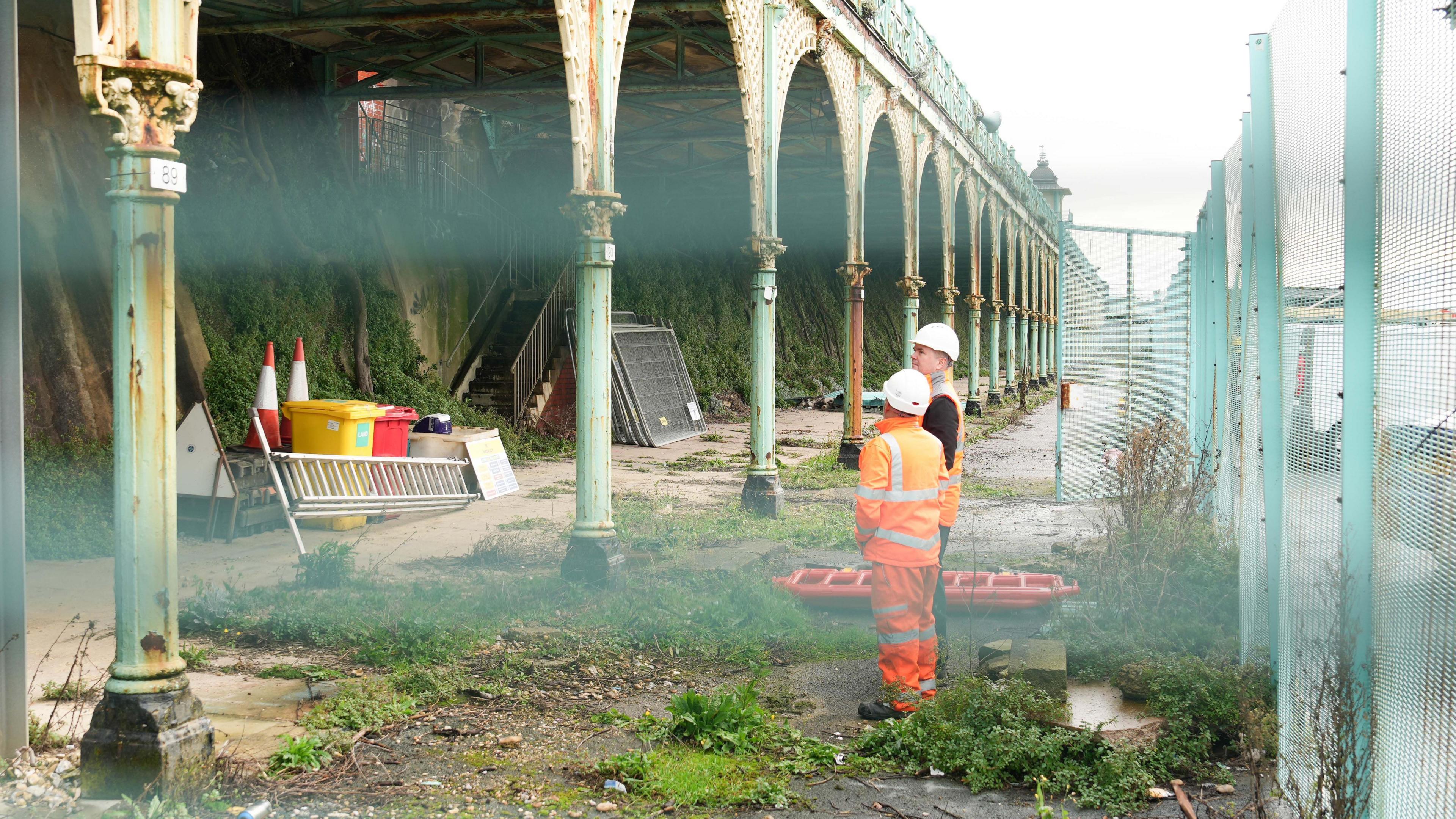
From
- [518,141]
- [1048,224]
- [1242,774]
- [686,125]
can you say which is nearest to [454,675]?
[1242,774]

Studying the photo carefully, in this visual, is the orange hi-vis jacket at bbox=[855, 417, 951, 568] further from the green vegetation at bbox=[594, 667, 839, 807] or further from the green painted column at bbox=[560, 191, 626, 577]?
the green painted column at bbox=[560, 191, 626, 577]

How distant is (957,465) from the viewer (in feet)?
20.3

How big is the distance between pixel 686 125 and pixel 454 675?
1607cm

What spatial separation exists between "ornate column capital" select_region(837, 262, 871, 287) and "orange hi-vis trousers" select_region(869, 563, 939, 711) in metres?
9.16

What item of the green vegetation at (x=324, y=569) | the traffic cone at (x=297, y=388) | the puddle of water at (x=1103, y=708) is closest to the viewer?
the puddle of water at (x=1103, y=708)

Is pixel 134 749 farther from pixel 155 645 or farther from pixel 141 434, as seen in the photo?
pixel 141 434

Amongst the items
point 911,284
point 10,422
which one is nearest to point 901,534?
point 10,422

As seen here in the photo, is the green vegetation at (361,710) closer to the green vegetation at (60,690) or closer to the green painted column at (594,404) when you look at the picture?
the green vegetation at (60,690)

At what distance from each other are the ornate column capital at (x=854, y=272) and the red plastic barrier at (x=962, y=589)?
7087 mm

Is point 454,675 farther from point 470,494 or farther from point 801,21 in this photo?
point 801,21

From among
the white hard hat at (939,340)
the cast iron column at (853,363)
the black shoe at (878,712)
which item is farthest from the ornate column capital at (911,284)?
the black shoe at (878,712)

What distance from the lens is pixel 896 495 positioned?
5.49 metres

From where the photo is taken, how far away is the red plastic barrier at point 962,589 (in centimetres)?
718

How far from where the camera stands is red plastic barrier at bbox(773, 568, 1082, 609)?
23.6 feet
